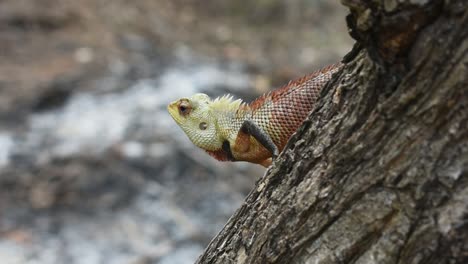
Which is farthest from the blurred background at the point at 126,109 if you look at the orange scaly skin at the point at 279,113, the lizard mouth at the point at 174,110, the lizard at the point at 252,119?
the orange scaly skin at the point at 279,113

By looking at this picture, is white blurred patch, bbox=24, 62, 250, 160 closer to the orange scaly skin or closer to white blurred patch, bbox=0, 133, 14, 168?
white blurred patch, bbox=0, 133, 14, 168

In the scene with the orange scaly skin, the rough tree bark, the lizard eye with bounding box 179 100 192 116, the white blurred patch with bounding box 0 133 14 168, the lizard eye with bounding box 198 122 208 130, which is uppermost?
the white blurred patch with bounding box 0 133 14 168

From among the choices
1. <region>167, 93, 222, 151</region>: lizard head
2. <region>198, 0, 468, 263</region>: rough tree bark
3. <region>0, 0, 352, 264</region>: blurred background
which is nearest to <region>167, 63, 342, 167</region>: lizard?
<region>167, 93, 222, 151</region>: lizard head

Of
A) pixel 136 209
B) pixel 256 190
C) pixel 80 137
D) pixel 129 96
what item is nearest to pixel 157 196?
pixel 136 209

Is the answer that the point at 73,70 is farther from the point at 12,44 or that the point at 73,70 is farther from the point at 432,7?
the point at 432,7

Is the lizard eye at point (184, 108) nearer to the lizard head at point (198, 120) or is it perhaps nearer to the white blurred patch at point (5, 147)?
the lizard head at point (198, 120)

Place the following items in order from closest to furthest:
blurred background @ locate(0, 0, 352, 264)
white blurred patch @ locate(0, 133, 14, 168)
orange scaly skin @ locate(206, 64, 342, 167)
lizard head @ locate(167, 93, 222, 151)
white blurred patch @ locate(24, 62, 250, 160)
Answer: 1. orange scaly skin @ locate(206, 64, 342, 167)
2. lizard head @ locate(167, 93, 222, 151)
3. blurred background @ locate(0, 0, 352, 264)
4. white blurred patch @ locate(0, 133, 14, 168)
5. white blurred patch @ locate(24, 62, 250, 160)

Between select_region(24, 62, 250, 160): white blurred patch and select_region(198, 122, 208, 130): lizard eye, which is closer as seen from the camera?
select_region(198, 122, 208, 130): lizard eye

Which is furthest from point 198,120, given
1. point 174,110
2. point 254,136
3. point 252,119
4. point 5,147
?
point 5,147
